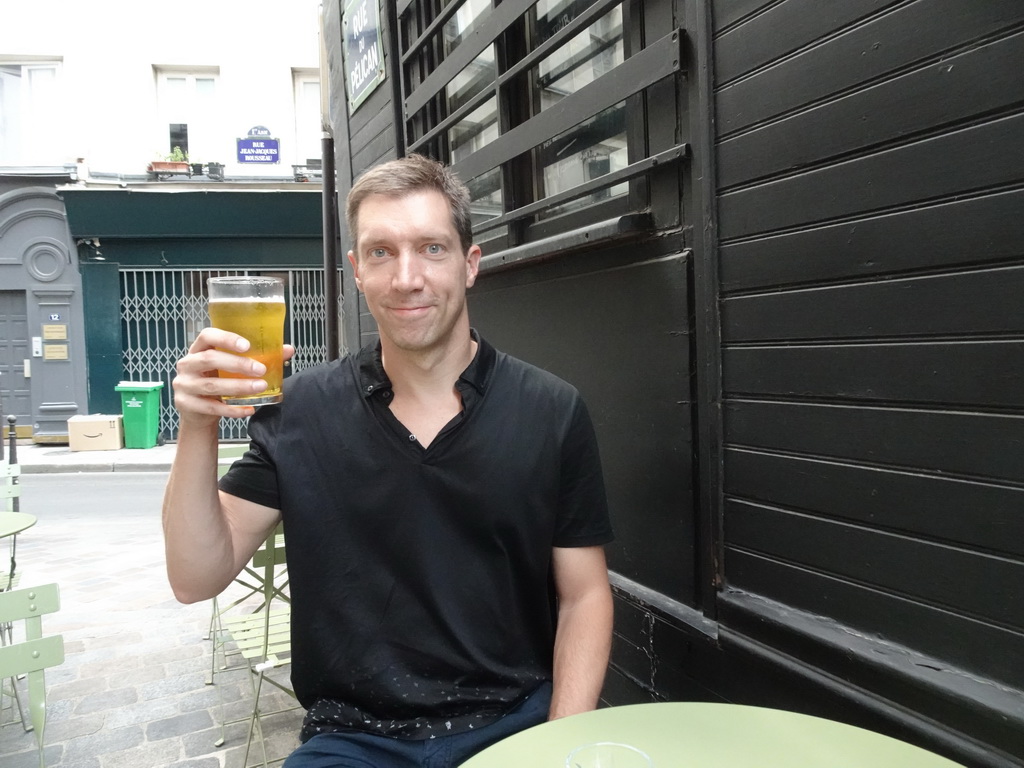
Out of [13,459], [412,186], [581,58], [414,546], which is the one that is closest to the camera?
[414,546]

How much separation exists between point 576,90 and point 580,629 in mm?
→ 1918

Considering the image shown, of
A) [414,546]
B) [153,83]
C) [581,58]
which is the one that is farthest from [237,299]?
[153,83]

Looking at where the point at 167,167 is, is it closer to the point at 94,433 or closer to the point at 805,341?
the point at 94,433

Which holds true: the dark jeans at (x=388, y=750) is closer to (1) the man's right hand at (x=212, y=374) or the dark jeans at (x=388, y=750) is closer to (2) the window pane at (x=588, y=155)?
(1) the man's right hand at (x=212, y=374)

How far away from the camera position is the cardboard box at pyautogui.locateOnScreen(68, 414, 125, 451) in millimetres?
11549

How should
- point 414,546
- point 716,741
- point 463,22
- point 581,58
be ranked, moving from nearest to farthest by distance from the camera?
point 716,741, point 414,546, point 581,58, point 463,22

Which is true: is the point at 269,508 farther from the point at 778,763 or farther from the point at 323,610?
the point at 778,763

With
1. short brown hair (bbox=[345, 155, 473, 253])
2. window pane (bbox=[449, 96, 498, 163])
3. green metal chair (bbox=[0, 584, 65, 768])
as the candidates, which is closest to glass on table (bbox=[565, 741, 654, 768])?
short brown hair (bbox=[345, 155, 473, 253])

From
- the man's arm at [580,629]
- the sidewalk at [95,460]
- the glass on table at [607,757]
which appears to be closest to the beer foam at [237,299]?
the man's arm at [580,629]

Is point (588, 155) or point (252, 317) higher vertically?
point (588, 155)

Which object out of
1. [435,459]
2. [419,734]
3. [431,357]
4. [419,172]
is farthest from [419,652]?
[419,172]

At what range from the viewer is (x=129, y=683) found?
3.86m

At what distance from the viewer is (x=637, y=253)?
2.32m

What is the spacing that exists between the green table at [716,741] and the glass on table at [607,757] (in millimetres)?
64
